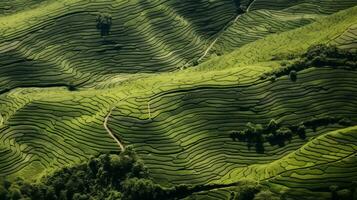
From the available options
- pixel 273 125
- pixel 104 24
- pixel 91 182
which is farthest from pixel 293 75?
pixel 104 24

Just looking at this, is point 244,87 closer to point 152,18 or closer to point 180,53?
point 180,53

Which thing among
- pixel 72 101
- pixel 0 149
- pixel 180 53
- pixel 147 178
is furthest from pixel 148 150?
pixel 180 53

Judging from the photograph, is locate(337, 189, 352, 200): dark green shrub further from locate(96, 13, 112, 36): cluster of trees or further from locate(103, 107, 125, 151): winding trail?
locate(96, 13, 112, 36): cluster of trees

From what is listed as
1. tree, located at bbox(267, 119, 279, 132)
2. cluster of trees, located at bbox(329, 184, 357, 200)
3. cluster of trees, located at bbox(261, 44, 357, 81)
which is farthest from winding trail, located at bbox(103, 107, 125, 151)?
cluster of trees, located at bbox(329, 184, 357, 200)

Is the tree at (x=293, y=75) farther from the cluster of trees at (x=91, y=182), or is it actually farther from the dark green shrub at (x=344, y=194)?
the cluster of trees at (x=91, y=182)

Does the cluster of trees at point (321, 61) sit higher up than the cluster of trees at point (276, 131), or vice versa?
the cluster of trees at point (321, 61)

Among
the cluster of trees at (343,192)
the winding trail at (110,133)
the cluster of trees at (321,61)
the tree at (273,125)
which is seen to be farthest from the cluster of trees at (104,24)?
the cluster of trees at (343,192)
